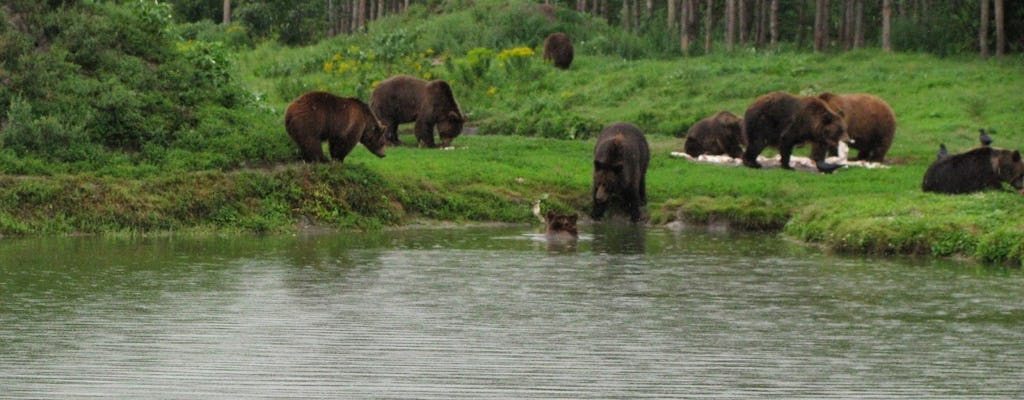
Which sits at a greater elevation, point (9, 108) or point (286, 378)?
point (9, 108)

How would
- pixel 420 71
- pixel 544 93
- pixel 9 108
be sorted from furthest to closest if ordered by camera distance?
1. pixel 420 71
2. pixel 544 93
3. pixel 9 108

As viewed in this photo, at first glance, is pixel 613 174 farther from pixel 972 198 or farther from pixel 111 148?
pixel 111 148

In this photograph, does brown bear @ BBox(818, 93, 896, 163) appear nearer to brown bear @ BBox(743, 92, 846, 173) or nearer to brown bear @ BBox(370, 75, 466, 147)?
brown bear @ BBox(743, 92, 846, 173)

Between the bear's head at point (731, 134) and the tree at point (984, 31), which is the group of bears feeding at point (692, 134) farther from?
the tree at point (984, 31)

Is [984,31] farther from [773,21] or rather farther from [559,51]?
[559,51]

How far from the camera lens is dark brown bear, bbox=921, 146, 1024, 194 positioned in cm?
2328

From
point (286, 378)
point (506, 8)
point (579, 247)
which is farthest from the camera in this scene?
point (506, 8)

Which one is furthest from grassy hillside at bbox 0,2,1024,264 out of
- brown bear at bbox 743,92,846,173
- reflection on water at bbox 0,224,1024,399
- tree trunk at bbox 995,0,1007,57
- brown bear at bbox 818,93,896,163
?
reflection on water at bbox 0,224,1024,399

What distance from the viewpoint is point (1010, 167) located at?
23438 millimetres

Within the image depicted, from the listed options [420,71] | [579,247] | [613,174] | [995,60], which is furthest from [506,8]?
[579,247]

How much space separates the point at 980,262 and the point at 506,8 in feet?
122

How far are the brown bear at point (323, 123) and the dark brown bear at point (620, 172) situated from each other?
3630 mm

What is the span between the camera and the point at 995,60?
4322cm

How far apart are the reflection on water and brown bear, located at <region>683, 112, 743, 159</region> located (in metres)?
9.90
